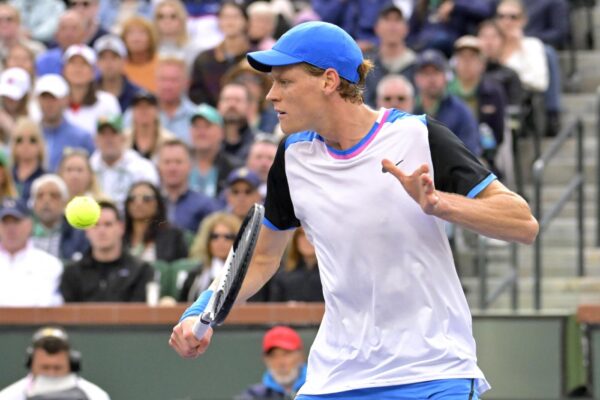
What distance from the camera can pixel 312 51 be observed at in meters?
5.38

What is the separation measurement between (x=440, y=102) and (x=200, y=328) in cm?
698

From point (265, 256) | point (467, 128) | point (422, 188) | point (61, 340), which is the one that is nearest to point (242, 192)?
point (467, 128)

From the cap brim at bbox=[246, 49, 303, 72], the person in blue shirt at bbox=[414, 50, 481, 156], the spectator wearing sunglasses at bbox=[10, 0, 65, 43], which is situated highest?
the spectator wearing sunglasses at bbox=[10, 0, 65, 43]

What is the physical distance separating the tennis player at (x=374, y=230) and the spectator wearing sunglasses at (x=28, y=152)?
6939mm

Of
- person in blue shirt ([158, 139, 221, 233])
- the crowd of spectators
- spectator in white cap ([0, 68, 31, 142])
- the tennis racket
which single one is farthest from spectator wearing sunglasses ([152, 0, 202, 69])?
the tennis racket

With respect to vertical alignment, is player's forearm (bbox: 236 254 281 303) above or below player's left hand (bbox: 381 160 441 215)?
below

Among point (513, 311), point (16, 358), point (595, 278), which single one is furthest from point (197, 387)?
point (595, 278)

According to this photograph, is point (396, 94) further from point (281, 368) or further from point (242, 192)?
point (281, 368)

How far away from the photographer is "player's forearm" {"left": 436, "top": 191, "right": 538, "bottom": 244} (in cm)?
499

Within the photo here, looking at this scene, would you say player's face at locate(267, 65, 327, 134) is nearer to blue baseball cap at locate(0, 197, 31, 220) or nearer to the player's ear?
the player's ear

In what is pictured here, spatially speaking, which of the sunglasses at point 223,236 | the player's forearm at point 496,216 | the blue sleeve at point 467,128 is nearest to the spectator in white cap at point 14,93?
the sunglasses at point 223,236

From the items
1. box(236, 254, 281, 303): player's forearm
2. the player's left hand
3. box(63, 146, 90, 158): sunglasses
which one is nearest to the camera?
the player's left hand

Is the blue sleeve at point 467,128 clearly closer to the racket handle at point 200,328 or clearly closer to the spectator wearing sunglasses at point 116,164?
the spectator wearing sunglasses at point 116,164

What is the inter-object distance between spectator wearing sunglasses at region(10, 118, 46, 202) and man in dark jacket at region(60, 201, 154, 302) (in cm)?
146
